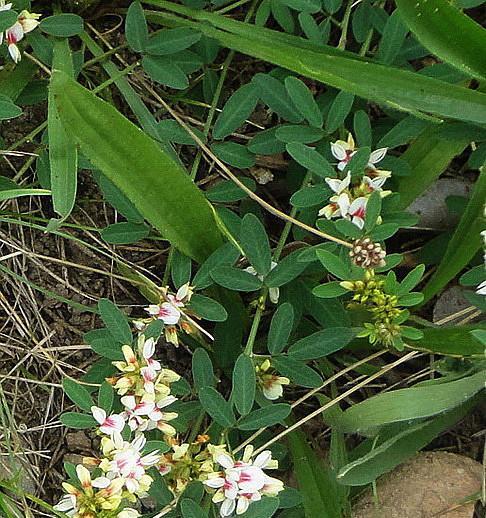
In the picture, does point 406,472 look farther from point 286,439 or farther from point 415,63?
point 415,63

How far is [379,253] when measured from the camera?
1.21 meters

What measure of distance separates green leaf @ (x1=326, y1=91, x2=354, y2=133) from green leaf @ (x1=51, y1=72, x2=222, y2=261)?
254 millimetres

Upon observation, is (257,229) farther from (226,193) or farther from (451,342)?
(451,342)

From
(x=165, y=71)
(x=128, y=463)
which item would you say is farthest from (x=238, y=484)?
(x=165, y=71)

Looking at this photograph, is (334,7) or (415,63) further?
(415,63)

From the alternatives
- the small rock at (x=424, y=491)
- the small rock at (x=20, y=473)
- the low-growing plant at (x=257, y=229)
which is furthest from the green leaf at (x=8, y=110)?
the small rock at (x=424, y=491)

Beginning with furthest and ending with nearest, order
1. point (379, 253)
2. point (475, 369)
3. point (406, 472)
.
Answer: point (406, 472)
point (475, 369)
point (379, 253)

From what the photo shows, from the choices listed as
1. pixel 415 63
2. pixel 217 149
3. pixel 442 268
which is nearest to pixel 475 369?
pixel 442 268

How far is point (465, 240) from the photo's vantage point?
57.2 inches

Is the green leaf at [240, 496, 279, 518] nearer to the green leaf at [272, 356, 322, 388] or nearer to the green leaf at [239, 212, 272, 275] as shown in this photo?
the green leaf at [272, 356, 322, 388]

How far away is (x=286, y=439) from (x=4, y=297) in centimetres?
63

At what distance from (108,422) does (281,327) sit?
0.33 m

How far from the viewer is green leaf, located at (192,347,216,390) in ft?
4.47

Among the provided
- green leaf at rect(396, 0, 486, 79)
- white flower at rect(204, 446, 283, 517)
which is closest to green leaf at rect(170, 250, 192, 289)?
white flower at rect(204, 446, 283, 517)
